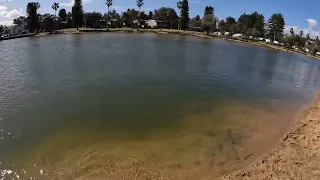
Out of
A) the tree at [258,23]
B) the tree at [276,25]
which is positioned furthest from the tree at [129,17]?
the tree at [276,25]

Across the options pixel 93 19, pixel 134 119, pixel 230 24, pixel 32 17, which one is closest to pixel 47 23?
pixel 32 17

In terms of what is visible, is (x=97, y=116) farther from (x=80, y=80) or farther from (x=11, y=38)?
(x=11, y=38)

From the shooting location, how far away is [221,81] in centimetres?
3978

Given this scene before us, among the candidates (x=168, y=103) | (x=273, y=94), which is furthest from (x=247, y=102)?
(x=168, y=103)

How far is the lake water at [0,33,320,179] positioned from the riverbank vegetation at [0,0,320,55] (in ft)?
256

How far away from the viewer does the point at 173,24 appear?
5507 inches

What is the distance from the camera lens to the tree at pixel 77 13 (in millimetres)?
117625

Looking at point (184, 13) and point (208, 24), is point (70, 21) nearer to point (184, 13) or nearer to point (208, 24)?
point (184, 13)

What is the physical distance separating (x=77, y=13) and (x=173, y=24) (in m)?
47.4

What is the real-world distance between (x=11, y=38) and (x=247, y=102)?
82216mm

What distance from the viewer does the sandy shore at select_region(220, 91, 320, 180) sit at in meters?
15.7

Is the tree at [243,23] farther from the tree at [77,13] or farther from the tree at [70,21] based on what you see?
the tree at [70,21]

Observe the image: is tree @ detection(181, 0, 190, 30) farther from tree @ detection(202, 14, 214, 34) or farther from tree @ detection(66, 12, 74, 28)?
tree @ detection(66, 12, 74, 28)

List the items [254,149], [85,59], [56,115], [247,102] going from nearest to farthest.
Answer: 1. [254,149]
2. [56,115]
3. [247,102]
4. [85,59]
